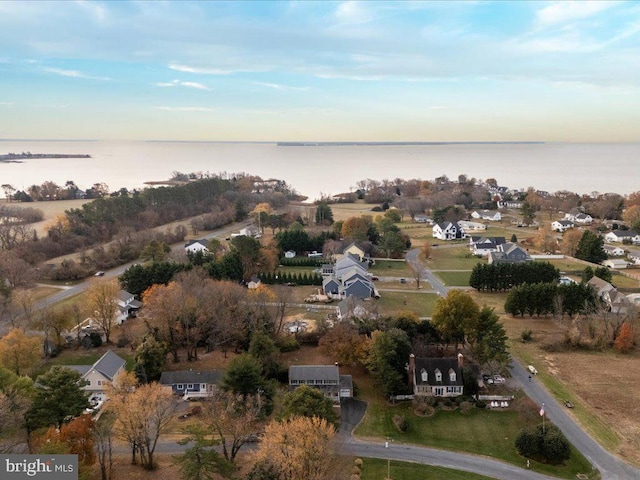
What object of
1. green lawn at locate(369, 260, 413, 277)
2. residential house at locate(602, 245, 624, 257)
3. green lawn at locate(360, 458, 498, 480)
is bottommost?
green lawn at locate(360, 458, 498, 480)

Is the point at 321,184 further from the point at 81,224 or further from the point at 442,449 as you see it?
the point at 442,449

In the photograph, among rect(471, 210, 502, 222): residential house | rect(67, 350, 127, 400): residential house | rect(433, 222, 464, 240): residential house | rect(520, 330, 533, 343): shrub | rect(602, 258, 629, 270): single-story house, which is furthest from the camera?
rect(471, 210, 502, 222): residential house

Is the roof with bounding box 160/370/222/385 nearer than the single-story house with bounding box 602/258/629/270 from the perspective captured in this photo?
Yes

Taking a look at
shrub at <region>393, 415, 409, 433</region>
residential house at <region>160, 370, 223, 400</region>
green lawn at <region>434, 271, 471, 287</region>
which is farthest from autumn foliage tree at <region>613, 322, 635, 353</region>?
residential house at <region>160, 370, 223, 400</region>

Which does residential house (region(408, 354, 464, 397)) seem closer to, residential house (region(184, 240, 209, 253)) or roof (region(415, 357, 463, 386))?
roof (region(415, 357, 463, 386))

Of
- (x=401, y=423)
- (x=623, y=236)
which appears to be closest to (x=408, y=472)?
(x=401, y=423)

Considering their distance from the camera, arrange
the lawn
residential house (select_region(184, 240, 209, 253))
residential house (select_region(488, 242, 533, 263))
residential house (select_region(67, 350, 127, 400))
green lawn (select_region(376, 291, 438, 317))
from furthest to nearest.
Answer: residential house (select_region(184, 240, 209, 253)), the lawn, residential house (select_region(488, 242, 533, 263)), green lawn (select_region(376, 291, 438, 317)), residential house (select_region(67, 350, 127, 400))

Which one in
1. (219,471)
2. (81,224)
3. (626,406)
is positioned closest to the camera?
(219,471)

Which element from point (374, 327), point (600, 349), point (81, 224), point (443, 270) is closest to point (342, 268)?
point (443, 270)

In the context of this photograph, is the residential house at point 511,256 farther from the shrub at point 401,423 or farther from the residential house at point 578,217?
the shrub at point 401,423
